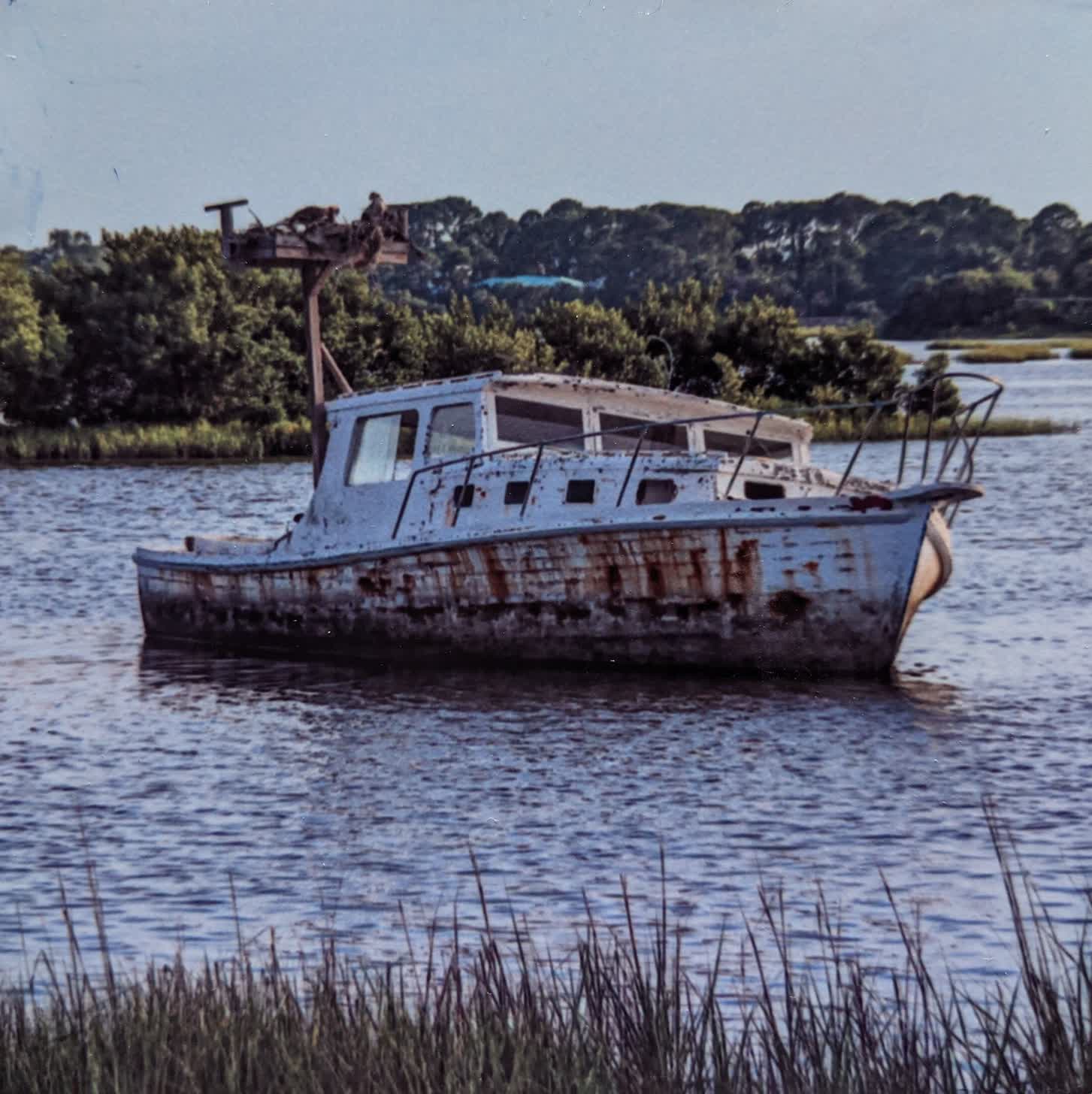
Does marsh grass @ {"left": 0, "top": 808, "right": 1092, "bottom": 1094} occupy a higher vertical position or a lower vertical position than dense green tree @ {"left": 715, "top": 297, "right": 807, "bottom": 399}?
higher

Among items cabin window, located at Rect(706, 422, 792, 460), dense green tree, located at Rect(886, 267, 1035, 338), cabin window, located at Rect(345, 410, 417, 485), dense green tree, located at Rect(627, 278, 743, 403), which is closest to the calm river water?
cabin window, located at Rect(345, 410, 417, 485)

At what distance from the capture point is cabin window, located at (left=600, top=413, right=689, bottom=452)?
21.0m

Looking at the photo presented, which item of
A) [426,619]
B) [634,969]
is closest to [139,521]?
[426,619]

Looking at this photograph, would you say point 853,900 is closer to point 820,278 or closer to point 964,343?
point 820,278

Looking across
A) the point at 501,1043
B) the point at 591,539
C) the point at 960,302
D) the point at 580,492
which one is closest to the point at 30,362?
the point at 960,302

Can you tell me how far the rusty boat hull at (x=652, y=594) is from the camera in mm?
18609

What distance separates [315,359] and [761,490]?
21.9 feet

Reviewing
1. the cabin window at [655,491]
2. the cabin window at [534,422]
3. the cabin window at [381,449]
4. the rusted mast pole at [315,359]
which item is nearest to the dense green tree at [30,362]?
the rusted mast pole at [315,359]

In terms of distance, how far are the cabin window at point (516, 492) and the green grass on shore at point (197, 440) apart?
51660 mm

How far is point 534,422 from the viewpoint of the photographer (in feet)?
68.6

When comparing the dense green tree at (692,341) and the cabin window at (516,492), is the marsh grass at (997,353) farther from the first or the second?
the cabin window at (516,492)

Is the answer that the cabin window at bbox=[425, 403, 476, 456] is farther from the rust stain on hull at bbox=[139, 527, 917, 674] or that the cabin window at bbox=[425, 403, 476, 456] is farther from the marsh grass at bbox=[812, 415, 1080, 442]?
the marsh grass at bbox=[812, 415, 1080, 442]

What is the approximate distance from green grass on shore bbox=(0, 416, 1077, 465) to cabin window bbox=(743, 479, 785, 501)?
51218mm

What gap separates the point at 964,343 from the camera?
5325 inches
